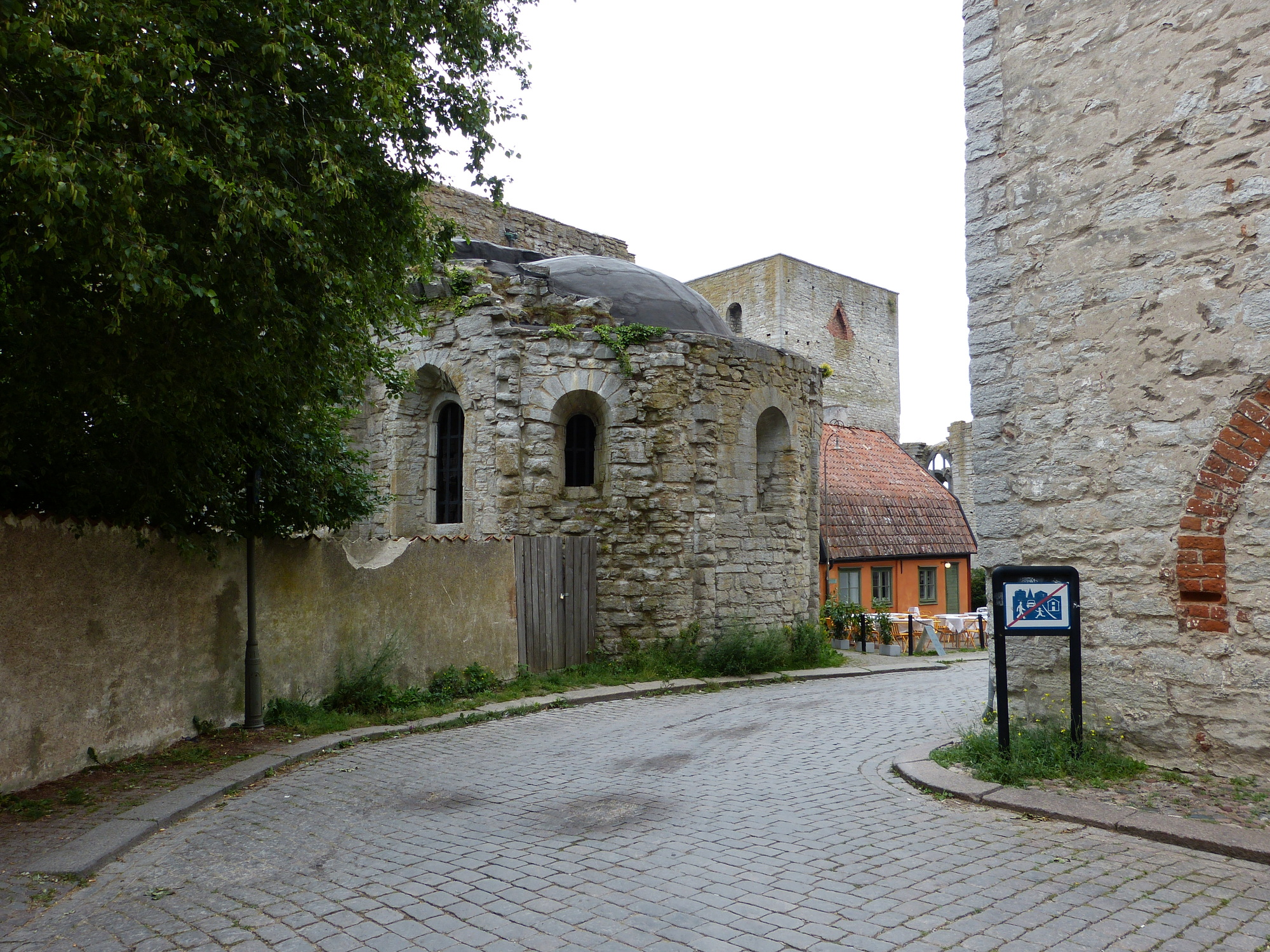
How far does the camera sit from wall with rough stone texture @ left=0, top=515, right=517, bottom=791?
625 centimetres

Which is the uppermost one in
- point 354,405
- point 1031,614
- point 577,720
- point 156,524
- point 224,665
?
point 354,405

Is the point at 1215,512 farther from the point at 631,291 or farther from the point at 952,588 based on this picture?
the point at 952,588

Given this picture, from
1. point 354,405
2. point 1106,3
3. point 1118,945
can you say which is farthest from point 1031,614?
point 354,405

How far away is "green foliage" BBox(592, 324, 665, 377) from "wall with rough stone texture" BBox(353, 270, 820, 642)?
0.29 ft

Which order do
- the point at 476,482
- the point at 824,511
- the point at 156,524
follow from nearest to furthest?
the point at 156,524, the point at 476,482, the point at 824,511

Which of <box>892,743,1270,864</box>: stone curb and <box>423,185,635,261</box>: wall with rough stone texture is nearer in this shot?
<box>892,743,1270,864</box>: stone curb

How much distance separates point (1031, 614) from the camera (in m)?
6.22

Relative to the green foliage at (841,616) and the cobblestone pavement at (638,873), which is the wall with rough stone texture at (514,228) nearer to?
the green foliage at (841,616)

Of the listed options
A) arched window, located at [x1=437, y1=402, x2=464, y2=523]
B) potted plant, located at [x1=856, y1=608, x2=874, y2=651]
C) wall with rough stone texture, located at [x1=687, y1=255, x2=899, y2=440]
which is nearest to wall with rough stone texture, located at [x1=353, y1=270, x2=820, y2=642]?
arched window, located at [x1=437, y1=402, x2=464, y2=523]

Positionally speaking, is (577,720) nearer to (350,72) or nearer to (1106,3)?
(350,72)

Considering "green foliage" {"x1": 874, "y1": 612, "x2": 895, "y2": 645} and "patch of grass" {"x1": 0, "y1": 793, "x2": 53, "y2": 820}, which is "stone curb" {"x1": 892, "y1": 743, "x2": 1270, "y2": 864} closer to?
"patch of grass" {"x1": 0, "y1": 793, "x2": 53, "y2": 820}

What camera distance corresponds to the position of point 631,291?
13984 millimetres

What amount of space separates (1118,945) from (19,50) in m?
6.58

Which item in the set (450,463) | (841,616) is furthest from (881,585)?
(450,463)
